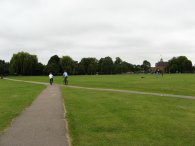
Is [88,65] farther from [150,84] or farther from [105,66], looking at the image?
[150,84]

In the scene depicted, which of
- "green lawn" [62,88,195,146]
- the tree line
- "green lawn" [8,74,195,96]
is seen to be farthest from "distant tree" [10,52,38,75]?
"green lawn" [62,88,195,146]

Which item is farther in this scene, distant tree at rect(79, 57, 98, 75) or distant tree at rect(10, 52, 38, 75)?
distant tree at rect(79, 57, 98, 75)

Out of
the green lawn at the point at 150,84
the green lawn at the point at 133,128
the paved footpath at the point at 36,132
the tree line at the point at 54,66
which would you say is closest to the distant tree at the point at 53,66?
the tree line at the point at 54,66

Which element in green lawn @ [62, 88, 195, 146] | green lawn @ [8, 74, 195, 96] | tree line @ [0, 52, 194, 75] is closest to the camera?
green lawn @ [62, 88, 195, 146]

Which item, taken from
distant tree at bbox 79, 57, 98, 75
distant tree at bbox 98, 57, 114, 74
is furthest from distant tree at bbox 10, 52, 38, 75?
distant tree at bbox 98, 57, 114, 74

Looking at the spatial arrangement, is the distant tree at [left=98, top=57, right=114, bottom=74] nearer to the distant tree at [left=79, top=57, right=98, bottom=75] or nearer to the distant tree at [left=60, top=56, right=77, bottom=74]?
the distant tree at [left=79, top=57, right=98, bottom=75]

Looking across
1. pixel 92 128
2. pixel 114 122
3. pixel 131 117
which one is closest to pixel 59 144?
pixel 92 128

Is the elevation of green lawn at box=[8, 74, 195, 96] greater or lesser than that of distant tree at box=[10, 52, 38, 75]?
lesser

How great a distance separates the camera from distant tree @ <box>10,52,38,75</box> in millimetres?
150750

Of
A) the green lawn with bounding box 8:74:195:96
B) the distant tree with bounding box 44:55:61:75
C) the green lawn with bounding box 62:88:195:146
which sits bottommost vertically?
Result: the green lawn with bounding box 62:88:195:146

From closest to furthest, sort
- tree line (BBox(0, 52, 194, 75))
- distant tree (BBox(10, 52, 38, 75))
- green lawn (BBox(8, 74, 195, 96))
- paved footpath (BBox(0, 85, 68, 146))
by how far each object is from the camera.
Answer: paved footpath (BBox(0, 85, 68, 146)) → green lawn (BBox(8, 74, 195, 96)) → distant tree (BBox(10, 52, 38, 75)) → tree line (BBox(0, 52, 194, 75))

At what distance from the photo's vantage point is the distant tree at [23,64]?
15075 centimetres

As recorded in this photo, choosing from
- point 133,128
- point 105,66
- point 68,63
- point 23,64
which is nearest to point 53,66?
point 23,64

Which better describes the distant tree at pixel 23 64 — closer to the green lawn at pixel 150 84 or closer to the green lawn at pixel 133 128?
the green lawn at pixel 150 84
